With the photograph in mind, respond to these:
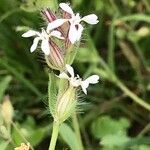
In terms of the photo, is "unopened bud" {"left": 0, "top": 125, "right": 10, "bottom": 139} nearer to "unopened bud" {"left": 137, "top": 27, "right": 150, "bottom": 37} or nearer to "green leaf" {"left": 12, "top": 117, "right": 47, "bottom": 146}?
"green leaf" {"left": 12, "top": 117, "right": 47, "bottom": 146}

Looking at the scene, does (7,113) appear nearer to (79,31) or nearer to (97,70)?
(79,31)

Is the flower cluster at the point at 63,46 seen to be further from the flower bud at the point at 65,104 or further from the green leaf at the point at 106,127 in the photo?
the green leaf at the point at 106,127

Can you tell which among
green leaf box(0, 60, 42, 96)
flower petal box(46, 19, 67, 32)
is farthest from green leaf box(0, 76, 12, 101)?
flower petal box(46, 19, 67, 32)

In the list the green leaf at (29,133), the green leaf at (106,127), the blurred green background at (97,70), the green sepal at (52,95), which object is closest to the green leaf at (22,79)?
the blurred green background at (97,70)

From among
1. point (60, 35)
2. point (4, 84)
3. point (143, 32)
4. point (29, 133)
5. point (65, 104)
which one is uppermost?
point (143, 32)

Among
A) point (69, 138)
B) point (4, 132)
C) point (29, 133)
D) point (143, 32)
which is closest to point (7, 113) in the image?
point (4, 132)

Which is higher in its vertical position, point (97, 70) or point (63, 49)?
point (97, 70)

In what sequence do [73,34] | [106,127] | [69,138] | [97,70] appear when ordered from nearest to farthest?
[73,34]
[69,138]
[106,127]
[97,70]
